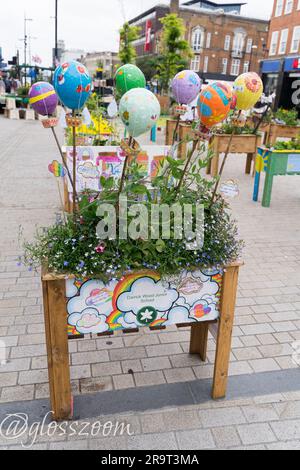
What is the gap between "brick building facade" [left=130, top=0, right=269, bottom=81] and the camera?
48250 mm

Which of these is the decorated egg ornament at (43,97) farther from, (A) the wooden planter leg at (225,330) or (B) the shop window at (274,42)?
(B) the shop window at (274,42)

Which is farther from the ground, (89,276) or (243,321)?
(89,276)

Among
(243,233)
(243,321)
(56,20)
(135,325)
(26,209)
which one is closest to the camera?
(135,325)

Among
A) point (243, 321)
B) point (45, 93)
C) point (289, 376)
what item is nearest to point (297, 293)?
point (243, 321)

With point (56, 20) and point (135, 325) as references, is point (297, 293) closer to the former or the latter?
point (135, 325)

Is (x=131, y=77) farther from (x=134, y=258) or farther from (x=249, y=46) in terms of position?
(x=249, y=46)

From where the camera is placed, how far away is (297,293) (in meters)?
4.08

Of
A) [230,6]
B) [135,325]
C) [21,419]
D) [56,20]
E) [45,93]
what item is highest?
[230,6]

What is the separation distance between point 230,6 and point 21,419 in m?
78.8

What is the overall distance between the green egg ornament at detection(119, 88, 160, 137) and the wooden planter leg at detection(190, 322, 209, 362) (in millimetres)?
1508

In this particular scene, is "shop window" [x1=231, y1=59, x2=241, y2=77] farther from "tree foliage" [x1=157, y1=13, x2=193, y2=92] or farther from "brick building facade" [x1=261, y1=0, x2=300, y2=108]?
"tree foliage" [x1=157, y1=13, x2=193, y2=92]

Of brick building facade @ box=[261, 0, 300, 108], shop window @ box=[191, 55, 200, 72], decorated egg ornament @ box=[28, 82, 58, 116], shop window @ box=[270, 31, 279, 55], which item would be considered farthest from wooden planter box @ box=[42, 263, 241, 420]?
shop window @ box=[191, 55, 200, 72]

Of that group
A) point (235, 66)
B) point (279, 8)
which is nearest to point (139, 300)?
point (279, 8)

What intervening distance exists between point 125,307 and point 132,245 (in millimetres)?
362
